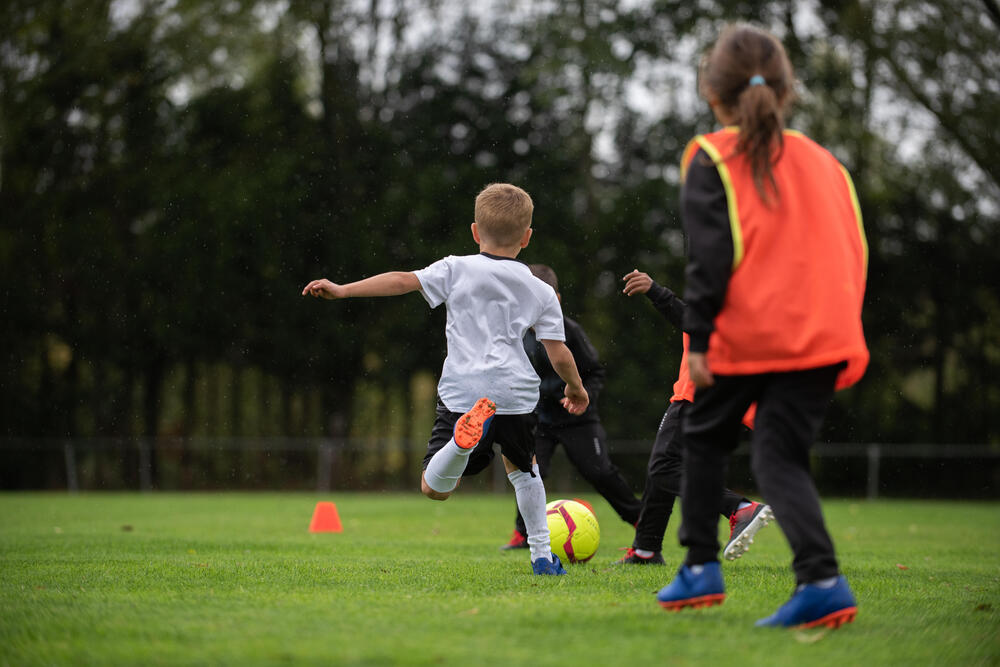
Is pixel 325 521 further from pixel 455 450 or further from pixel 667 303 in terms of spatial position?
pixel 455 450

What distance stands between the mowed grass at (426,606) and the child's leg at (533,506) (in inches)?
7.1

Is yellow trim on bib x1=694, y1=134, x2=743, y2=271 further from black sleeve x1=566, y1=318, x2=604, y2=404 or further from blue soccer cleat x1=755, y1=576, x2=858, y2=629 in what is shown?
black sleeve x1=566, y1=318, x2=604, y2=404

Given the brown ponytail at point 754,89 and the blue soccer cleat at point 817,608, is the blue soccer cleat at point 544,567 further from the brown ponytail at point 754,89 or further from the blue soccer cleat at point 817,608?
the brown ponytail at point 754,89

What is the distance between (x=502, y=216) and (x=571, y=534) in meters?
2.08

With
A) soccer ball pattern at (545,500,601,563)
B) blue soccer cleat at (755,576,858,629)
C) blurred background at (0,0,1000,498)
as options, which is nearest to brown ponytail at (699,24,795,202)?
blue soccer cleat at (755,576,858,629)

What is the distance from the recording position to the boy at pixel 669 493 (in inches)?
212

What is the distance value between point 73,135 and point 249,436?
6870 mm

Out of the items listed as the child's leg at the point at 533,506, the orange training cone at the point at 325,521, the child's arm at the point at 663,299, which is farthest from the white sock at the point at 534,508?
the orange training cone at the point at 325,521

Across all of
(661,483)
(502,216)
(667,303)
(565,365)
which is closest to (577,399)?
(565,365)

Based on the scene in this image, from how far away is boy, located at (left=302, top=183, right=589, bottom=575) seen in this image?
477 centimetres

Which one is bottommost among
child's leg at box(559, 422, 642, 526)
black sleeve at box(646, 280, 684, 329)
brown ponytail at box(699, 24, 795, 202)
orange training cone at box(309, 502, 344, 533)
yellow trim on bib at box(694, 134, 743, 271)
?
orange training cone at box(309, 502, 344, 533)

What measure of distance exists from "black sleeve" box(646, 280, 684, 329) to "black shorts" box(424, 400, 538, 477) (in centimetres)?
92

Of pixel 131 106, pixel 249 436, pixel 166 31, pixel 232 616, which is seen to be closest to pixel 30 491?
pixel 249 436

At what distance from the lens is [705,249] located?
3.41 m
